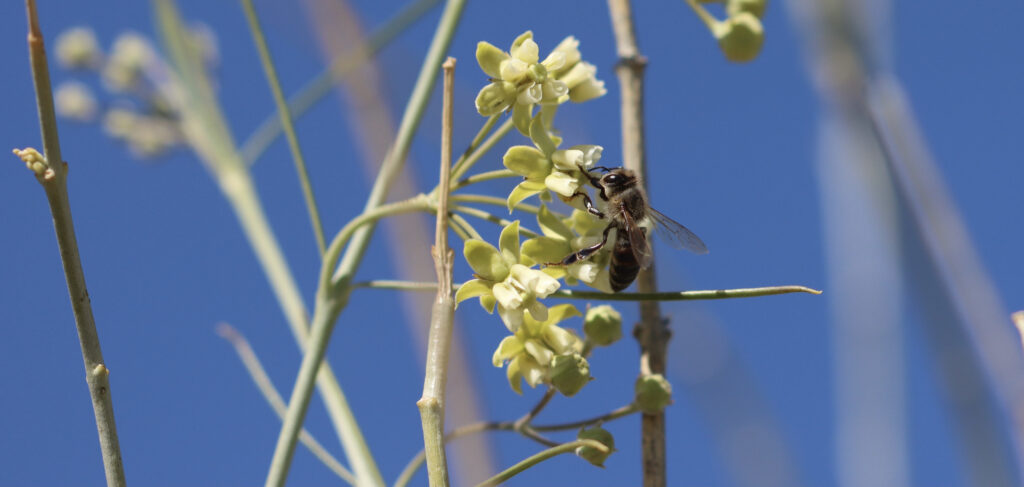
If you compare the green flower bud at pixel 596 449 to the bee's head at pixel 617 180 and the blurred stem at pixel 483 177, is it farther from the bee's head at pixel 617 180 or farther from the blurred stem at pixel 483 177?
the bee's head at pixel 617 180

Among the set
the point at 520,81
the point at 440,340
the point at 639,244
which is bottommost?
the point at 440,340

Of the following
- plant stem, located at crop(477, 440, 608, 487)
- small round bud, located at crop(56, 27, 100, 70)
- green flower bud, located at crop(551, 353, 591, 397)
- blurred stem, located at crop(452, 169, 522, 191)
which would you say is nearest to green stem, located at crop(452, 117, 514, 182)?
blurred stem, located at crop(452, 169, 522, 191)

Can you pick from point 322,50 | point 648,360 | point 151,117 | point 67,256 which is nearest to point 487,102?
point 648,360

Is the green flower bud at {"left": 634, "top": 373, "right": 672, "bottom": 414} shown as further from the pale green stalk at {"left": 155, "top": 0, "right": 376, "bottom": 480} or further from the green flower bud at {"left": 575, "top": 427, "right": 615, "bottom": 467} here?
the pale green stalk at {"left": 155, "top": 0, "right": 376, "bottom": 480}

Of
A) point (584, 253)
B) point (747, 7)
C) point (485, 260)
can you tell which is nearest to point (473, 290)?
point (485, 260)

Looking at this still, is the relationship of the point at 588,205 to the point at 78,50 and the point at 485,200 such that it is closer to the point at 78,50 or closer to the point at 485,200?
the point at 485,200

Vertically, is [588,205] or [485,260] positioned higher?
[588,205]

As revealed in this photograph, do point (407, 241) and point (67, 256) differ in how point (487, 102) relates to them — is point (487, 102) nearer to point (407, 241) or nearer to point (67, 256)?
point (67, 256)
